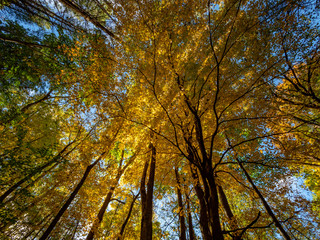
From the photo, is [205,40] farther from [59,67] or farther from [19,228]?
[19,228]

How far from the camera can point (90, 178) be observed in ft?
22.0

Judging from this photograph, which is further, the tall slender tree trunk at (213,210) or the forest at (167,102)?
the forest at (167,102)

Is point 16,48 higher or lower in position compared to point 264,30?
higher

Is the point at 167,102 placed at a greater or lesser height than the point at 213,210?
greater

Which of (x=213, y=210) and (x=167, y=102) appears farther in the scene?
(x=167, y=102)

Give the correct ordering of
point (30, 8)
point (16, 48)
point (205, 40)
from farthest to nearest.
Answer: point (30, 8), point (16, 48), point (205, 40)

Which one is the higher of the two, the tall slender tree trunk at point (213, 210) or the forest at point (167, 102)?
the forest at point (167, 102)

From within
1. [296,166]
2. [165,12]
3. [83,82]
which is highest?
[165,12]

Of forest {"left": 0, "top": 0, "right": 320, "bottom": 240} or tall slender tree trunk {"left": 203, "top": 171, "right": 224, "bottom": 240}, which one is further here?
forest {"left": 0, "top": 0, "right": 320, "bottom": 240}

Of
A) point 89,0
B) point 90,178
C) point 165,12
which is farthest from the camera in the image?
point 89,0

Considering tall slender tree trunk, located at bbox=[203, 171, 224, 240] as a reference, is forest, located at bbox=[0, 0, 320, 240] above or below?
above

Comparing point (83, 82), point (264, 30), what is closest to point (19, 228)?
point (83, 82)

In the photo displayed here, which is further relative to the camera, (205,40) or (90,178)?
(90,178)

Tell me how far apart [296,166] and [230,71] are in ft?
23.5
